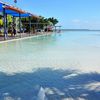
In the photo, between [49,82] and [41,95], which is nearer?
[41,95]

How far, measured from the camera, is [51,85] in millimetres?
6277

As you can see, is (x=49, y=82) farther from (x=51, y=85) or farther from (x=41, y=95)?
(x=41, y=95)

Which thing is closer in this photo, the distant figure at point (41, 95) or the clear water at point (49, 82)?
the distant figure at point (41, 95)

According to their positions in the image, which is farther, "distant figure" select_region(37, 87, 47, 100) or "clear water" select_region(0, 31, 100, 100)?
"clear water" select_region(0, 31, 100, 100)

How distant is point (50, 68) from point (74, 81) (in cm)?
204

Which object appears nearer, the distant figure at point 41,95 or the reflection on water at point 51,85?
the distant figure at point 41,95

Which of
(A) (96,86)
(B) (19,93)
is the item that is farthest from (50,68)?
(B) (19,93)

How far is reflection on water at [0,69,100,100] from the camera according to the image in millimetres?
5312

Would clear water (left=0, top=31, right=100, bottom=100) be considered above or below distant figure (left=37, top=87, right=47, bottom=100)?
below

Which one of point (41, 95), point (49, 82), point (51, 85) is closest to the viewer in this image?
point (41, 95)

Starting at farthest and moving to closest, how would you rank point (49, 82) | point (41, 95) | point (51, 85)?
point (49, 82), point (51, 85), point (41, 95)

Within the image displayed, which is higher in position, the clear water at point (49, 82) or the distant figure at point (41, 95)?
the distant figure at point (41, 95)

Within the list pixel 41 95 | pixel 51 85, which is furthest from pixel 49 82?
pixel 41 95

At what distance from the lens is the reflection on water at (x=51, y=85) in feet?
17.4
